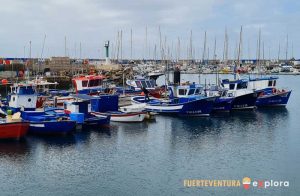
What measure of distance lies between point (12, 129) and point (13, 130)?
10cm

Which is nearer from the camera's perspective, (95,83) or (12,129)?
(12,129)

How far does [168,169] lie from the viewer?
22.9 metres

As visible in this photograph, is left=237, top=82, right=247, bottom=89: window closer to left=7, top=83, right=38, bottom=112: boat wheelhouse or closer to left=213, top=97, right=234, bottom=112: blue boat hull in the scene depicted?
left=213, top=97, right=234, bottom=112: blue boat hull

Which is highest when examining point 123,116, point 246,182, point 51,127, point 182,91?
point 182,91

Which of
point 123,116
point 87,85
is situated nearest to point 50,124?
point 123,116

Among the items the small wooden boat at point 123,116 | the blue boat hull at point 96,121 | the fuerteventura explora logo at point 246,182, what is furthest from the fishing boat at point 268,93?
the fuerteventura explora logo at point 246,182

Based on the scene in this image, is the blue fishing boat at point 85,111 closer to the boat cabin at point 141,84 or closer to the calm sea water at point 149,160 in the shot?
the calm sea water at point 149,160

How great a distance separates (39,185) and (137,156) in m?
6.98

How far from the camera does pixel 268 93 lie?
5066 cm

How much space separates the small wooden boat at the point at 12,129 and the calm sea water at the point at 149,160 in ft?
1.93

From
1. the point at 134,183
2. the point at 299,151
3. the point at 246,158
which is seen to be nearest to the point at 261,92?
the point at 299,151

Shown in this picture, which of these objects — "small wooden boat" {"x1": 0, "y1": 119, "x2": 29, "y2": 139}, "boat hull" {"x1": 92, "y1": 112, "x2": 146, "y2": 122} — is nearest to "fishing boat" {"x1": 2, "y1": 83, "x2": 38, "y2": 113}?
"small wooden boat" {"x1": 0, "y1": 119, "x2": 29, "y2": 139}

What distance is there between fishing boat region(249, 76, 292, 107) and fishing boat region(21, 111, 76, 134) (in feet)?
84.1

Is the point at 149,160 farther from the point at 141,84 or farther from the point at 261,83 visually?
the point at 261,83
